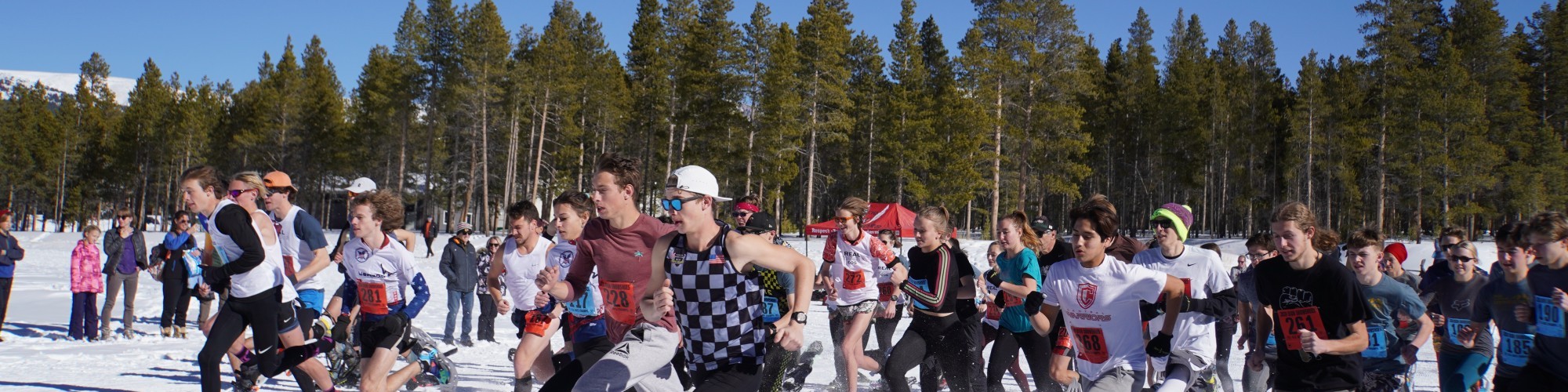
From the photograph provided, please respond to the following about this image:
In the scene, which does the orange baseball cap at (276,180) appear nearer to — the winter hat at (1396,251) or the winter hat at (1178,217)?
the winter hat at (1178,217)

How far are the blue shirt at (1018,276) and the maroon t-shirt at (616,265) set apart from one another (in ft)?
8.00

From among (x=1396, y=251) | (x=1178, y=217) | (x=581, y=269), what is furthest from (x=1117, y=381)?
(x=1396, y=251)

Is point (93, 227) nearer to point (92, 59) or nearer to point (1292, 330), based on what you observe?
point (1292, 330)

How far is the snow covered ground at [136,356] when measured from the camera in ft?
26.8

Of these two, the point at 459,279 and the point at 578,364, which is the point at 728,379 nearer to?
the point at 578,364

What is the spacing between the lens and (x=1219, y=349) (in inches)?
312

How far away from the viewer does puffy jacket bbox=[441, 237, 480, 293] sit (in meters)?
12.0

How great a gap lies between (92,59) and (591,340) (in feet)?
294

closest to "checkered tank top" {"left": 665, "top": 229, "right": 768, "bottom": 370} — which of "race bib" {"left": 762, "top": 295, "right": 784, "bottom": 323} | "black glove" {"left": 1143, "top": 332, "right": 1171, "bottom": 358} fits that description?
"black glove" {"left": 1143, "top": 332, "right": 1171, "bottom": 358}

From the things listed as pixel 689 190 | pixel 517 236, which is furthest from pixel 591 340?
pixel 689 190

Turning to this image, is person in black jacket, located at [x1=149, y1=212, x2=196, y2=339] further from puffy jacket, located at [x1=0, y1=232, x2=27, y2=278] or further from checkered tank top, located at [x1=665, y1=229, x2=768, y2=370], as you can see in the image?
checkered tank top, located at [x1=665, y1=229, x2=768, y2=370]

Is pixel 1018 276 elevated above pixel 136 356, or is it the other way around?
pixel 1018 276

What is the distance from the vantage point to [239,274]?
19.4 feet

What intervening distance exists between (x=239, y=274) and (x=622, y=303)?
255cm
